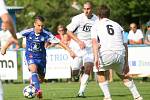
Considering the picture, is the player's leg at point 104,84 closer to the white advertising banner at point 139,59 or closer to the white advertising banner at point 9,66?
the white advertising banner at point 139,59

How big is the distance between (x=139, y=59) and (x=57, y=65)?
313cm

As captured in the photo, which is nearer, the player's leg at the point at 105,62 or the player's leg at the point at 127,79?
the player's leg at the point at 105,62

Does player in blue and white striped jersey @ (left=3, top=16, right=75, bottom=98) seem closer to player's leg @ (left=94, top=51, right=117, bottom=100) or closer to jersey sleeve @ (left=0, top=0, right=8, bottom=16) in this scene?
player's leg @ (left=94, top=51, right=117, bottom=100)

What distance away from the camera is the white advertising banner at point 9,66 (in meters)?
25.2

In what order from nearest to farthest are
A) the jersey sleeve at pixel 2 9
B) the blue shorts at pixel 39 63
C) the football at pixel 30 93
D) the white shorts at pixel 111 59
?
the jersey sleeve at pixel 2 9 → the white shorts at pixel 111 59 → the football at pixel 30 93 → the blue shorts at pixel 39 63

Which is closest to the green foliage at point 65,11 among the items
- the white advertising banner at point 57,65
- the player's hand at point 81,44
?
the white advertising banner at point 57,65

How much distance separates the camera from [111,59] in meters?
13.8

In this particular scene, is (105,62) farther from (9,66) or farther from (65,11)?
(65,11)

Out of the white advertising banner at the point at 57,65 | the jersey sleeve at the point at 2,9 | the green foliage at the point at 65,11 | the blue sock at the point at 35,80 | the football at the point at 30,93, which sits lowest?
the football at the point at 30,93

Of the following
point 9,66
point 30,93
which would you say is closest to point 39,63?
point 30,93

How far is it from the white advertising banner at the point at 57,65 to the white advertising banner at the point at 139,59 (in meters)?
2.42

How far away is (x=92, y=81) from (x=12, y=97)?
8582 millimetres

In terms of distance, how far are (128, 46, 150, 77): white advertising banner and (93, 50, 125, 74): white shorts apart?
10.9 m

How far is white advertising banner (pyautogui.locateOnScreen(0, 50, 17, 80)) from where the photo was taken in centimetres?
2516
